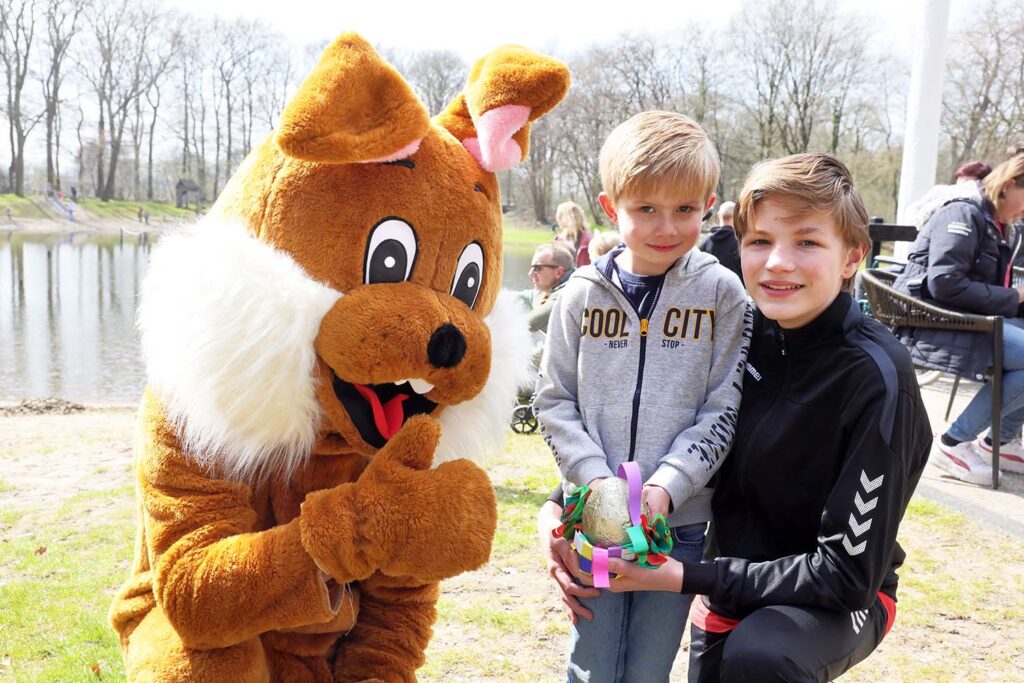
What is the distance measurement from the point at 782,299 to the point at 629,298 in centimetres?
38

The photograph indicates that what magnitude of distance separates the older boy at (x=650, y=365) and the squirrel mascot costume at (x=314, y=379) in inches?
11.4

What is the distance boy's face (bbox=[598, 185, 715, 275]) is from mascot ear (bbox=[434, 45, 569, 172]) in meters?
0.31

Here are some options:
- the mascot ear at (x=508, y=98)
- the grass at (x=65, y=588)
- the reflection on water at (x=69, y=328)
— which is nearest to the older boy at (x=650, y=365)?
the mascot ear at (x=508, y=98)

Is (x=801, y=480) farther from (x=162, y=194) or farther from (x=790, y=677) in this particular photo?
(x=162, y=194)

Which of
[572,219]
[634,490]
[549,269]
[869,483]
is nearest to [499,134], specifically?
[634,490]

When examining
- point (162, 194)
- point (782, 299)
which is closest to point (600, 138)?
point (162, 194)

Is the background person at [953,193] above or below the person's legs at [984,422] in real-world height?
above

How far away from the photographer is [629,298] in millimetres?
2029

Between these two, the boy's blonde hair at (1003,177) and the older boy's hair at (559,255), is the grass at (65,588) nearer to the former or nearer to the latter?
the older boy's hair at (559,255)

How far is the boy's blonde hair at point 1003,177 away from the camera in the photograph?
4293 millimetres

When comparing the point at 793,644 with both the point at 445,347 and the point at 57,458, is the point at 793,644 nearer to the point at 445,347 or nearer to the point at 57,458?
the point at 445,347

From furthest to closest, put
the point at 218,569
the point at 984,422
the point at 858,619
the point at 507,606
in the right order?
the point at 984,422 → the point at 507,606 → the point at 858,619 → the point at 218,569

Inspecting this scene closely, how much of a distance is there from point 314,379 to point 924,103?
10.8 metres

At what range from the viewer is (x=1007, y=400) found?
461 cm
